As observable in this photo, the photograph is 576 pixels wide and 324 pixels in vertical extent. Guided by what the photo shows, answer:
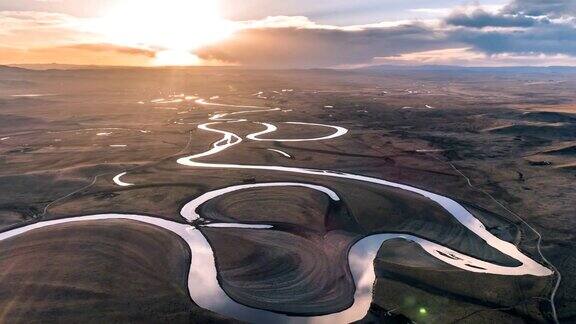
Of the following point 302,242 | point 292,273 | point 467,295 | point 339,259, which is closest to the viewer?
point 467,295

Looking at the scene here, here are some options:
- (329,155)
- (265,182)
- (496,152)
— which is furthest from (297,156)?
(496,152)

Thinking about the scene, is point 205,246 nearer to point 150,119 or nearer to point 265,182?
point 265,182

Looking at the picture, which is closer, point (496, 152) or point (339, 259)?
point (339, 259)

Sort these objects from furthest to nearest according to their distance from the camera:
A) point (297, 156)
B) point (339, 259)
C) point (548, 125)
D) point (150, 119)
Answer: point (150, 119) → point (548, 125) → point (297, 156) → point (339, 259)

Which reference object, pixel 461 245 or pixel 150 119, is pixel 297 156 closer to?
pixel 461 245

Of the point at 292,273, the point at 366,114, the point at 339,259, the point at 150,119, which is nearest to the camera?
the point at 292,273

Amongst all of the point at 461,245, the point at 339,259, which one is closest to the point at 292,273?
the point at 339,259

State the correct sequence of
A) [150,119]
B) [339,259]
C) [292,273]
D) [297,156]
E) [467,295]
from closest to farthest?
[467,295]
[292,273]
[339,259]
[297,156]
[150,119]

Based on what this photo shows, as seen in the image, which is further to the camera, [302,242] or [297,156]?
[297,156]
